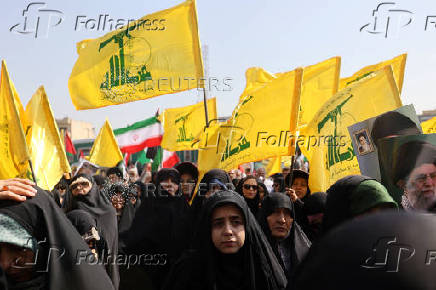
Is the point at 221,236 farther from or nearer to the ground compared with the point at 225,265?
farther from the ground

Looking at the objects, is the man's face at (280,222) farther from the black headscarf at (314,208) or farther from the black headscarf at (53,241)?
the black headscarf at (53,241)

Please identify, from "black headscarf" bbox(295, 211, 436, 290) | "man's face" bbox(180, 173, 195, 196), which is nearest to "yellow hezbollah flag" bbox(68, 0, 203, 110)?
"man's face" bbox(180, 173, 195, 196)

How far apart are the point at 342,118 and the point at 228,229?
9.37 feet

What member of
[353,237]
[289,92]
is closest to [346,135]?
[289,92]

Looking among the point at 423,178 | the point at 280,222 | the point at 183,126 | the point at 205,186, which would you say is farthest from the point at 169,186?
the point at 183,126

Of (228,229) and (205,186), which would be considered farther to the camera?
(205,186)

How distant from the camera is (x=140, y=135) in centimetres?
1017

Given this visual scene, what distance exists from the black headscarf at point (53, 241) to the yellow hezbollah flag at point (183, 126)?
272 inches

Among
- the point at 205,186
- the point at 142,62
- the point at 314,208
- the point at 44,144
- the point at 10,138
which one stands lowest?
the point at 314,208

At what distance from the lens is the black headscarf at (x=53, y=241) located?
171 centimetres

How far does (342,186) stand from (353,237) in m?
1.81

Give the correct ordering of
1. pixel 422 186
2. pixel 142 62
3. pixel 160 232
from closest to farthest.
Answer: pixel 422 186
pixel 160 232
pixel 142 62

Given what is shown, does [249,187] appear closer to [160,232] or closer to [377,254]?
[160,232]

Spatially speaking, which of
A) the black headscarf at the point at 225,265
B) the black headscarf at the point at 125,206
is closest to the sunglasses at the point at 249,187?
the black headscarf at the point at 125,206
